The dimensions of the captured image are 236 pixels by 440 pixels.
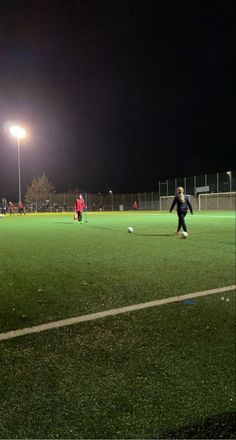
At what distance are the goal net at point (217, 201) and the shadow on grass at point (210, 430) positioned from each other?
5123cm

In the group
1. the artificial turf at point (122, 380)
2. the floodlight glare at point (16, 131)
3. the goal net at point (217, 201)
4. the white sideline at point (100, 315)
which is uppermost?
the floodlight glare at point (16, 131)

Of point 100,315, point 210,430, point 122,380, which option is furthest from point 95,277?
point 210,430

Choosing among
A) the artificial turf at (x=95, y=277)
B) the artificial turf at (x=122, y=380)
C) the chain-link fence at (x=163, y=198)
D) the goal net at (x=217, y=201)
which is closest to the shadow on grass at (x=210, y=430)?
the artificial turf at (x=122, y=380)

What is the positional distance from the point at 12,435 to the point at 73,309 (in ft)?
8.11

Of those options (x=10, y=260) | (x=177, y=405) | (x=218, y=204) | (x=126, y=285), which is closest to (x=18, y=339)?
(x=177, y=405)

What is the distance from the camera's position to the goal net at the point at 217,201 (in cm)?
5241

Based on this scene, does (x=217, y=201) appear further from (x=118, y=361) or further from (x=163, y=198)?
(x=118, y=361)

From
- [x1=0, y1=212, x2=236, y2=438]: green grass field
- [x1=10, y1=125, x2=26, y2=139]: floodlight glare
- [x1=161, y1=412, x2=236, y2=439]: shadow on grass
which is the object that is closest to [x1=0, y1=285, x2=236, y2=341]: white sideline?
[x1=0, y1=212, x2=236, y2=438]: green grass field

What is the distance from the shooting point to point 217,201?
181ft

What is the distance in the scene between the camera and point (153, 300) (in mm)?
5465

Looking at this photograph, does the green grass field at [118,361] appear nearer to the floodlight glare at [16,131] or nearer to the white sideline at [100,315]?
the white sideline at [100,315]

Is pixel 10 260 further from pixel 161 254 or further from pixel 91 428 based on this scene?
pixel 91 428

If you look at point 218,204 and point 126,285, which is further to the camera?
point 218,204

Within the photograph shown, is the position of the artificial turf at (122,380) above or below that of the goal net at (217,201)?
below
